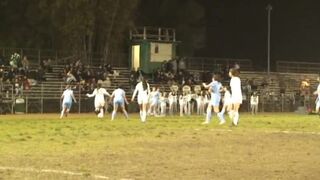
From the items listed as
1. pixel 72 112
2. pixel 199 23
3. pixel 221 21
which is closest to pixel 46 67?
pixel 72 112

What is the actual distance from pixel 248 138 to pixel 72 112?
28220mm

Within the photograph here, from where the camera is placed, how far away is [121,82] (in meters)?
53.0

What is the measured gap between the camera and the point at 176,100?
46375 mm

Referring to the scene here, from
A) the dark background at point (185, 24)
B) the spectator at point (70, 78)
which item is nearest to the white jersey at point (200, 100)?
the spectator at point (70, 78)

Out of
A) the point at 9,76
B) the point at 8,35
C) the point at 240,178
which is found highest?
the point at 8,35

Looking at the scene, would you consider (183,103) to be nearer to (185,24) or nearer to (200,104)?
(200,104)

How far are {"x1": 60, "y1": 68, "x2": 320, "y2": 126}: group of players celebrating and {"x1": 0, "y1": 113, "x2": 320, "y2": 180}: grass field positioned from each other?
4.74m

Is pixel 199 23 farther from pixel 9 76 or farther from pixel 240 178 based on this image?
pixel 240 178

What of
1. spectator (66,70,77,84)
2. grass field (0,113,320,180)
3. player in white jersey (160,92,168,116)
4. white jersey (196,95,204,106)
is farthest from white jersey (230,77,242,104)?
spectator (66,70,77,84)

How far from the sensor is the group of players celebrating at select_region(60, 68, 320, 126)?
25.9 metres

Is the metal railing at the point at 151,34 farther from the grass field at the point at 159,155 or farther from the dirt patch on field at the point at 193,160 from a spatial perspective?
the dirt patch on field at the point at 193,160

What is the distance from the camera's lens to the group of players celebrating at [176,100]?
84.9 ft

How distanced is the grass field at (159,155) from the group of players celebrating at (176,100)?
4744 millimetres

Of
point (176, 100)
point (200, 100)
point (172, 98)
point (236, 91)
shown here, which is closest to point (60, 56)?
point (176, 100)
